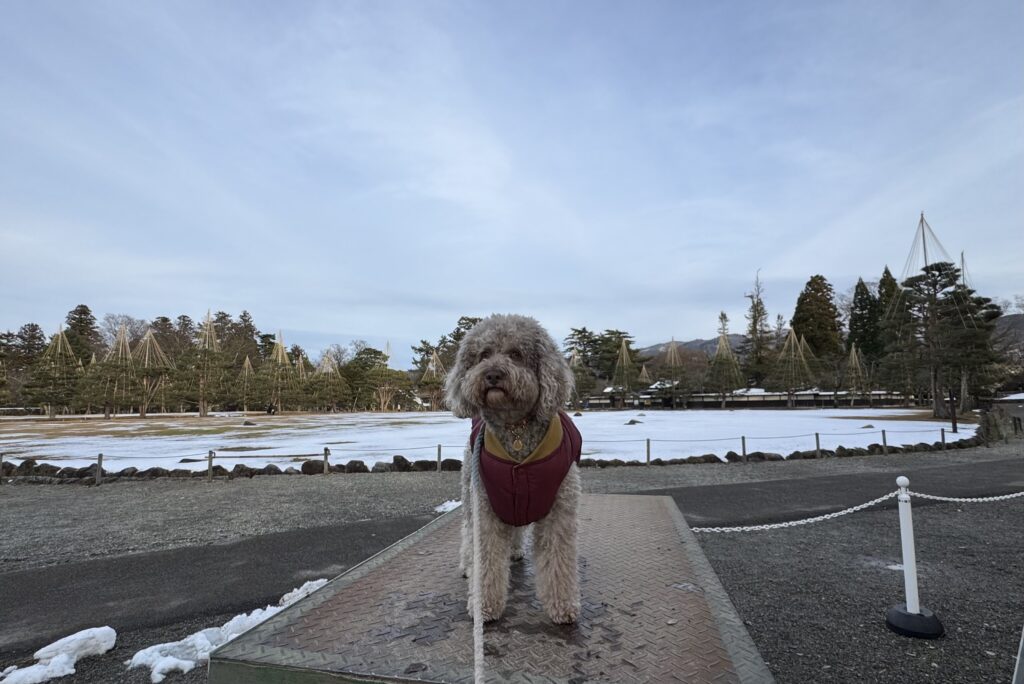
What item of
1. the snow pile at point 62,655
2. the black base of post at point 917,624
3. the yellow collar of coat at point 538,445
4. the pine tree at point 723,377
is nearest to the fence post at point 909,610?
the black base of post at point 917,624

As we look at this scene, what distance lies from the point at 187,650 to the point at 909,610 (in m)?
4.88

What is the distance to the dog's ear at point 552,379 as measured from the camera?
226 centimetres

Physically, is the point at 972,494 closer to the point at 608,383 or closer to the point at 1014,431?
the point at 1014,431

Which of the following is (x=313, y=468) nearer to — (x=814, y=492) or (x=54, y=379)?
(x=814, y=492)

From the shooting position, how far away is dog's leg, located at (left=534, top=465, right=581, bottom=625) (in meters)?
2.15

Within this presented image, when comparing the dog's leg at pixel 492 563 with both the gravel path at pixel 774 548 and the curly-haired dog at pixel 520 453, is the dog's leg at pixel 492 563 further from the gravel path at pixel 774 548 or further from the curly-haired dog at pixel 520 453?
the gravel path at pixel 774 548

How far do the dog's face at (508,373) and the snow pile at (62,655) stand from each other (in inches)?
114

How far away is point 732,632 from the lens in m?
2.03

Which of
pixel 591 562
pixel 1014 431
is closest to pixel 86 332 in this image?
pixel 591 562

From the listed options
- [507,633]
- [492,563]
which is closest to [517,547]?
[492,563]

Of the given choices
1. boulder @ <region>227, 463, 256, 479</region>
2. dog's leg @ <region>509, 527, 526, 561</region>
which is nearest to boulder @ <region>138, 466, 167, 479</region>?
boulder @ <region>227, 463, 256, 479</region>

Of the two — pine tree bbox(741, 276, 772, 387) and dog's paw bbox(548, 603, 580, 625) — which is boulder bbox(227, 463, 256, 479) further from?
pine tree bbox(741, 276, 772, 387)

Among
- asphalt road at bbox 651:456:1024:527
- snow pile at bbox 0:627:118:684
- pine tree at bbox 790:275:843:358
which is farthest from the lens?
pine tree at bbox 790:275:843:358

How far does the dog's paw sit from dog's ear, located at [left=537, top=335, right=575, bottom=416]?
A: 0.85m
